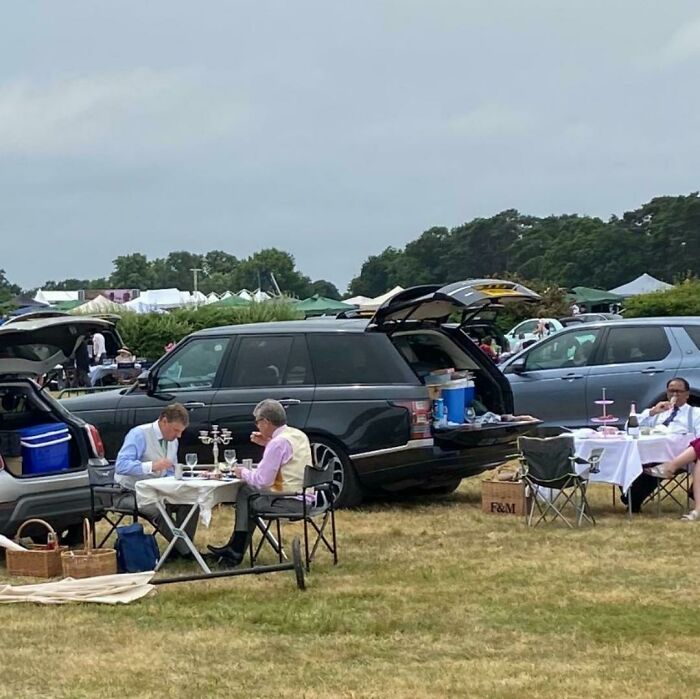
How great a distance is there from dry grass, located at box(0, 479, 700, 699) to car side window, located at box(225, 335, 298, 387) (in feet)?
6.99

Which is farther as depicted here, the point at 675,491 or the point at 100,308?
the point at 100,308

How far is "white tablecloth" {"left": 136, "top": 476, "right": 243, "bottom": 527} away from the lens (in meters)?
7.42

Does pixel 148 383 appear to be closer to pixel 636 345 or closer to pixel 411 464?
pixel 411 464

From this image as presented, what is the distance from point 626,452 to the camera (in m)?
9.56

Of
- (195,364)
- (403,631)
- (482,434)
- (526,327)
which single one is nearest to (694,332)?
(482,434)

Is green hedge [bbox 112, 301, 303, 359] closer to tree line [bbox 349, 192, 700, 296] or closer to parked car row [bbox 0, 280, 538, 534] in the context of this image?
parked car row [bbox 0, 280, 538, 534]

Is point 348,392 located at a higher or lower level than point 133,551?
higher

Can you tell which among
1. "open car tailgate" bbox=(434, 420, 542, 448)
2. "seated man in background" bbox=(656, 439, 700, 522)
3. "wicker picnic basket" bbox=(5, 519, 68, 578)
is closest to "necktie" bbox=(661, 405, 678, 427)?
"seated man in background" bbox=(656, 439, 700, 522)

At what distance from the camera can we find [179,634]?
610cm

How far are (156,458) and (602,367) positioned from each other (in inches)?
257

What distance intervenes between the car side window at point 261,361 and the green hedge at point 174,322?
2203 centimetres

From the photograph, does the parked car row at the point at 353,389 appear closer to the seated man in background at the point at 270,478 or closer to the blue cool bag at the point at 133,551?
the blue cool bag at the point at 133,551

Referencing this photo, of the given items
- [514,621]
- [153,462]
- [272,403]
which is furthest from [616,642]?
[153,462]

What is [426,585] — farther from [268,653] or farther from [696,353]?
[696,353]
